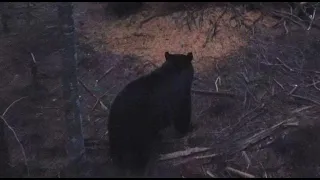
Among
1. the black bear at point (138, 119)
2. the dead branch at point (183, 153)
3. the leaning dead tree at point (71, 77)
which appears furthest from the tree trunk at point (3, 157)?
the dead branch at point (183, 153)

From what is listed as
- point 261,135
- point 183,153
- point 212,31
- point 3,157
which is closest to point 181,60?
point 183,153

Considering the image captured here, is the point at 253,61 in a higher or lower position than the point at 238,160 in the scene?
higher

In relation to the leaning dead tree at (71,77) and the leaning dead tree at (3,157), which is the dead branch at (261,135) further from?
the leaning dead tree at (3,157)

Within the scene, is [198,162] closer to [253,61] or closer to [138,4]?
[253,61]

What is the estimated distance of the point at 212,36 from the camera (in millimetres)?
Result: 6742

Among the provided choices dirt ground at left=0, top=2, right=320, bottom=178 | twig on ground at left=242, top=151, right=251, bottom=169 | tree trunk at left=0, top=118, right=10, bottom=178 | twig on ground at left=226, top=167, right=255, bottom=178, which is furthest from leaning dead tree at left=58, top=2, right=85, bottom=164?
twig on ground at left=242, top=151, right=251, bottom=169

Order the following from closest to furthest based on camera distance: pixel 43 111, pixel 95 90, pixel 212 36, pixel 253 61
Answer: pixel 43 111, pixel 95 90, pixel 253 61, pixel 212 36

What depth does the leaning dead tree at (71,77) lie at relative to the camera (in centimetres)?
400

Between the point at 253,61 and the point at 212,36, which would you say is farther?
the point at 212,36

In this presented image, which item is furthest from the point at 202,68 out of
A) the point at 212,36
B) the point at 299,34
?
the point at 299,34

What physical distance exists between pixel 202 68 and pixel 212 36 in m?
0.80

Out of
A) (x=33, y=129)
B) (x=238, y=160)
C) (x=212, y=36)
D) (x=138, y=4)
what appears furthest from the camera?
(x=138, y=4)

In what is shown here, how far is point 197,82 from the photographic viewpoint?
595 cm

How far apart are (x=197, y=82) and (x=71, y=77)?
2302mm
